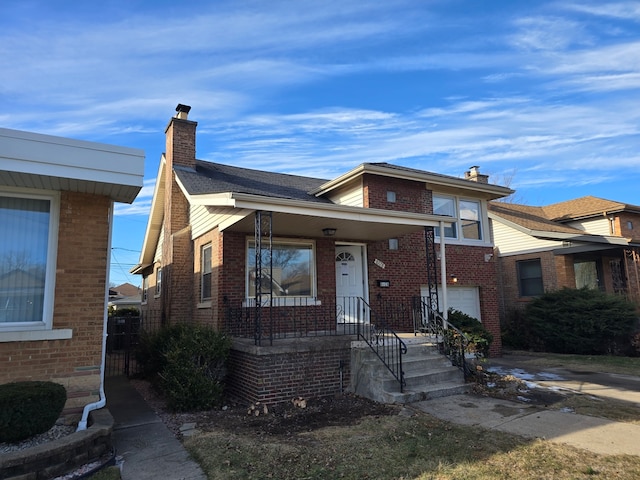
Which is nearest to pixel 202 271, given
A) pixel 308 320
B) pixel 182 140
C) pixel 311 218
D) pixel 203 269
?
pixel 203 269

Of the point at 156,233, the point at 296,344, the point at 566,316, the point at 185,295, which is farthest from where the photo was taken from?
the point at 156,233

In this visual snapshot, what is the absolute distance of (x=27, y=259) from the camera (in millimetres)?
5586

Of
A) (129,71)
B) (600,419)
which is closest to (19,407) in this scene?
(129,71)

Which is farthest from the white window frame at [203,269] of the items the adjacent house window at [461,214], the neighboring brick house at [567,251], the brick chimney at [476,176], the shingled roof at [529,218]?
the shingled roof at [529,218]

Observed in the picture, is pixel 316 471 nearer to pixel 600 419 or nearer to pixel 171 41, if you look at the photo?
pixel 600 419

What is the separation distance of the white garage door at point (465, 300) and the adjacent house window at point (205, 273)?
7248mm

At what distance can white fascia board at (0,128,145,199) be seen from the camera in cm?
503

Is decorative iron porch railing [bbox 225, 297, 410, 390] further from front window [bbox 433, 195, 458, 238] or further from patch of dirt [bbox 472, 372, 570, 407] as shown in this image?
front window [bbox 433, 195, 458, 238]

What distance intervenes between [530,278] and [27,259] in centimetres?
1775

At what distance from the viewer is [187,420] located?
6.74 meters

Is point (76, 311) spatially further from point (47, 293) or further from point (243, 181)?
point (243, 181)

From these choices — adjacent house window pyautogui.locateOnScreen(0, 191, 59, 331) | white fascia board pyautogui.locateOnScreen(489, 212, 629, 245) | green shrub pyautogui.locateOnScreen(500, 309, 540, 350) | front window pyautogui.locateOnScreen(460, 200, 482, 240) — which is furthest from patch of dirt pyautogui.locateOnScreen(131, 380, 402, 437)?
white fascia board pyautogui.locateOnScreen(489, 212, 629, 245)

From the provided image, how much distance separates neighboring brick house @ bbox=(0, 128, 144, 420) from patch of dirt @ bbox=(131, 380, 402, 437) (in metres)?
1.70

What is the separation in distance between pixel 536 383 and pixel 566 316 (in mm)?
6666
